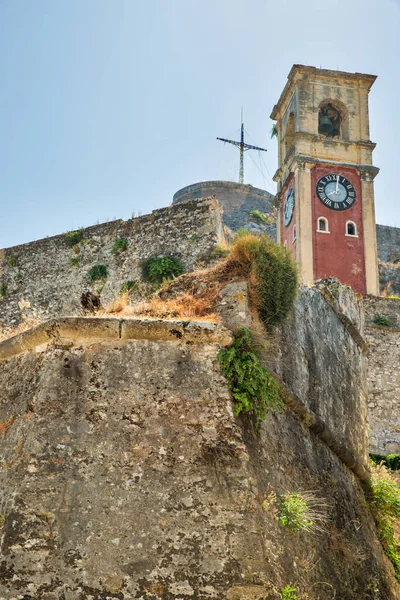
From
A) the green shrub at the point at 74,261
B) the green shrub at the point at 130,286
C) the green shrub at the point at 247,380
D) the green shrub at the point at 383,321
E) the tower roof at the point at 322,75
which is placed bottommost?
the green shrub at the point at 247,380

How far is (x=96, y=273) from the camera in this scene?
15328 mm

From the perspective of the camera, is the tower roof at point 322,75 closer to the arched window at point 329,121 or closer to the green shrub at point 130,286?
the arched window at point 329,121

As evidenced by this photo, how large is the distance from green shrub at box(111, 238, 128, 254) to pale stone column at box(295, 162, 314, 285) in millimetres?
18195

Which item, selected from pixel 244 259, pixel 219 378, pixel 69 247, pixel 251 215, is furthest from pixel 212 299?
pixel 251 215

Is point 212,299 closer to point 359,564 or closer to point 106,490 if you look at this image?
point 106,490

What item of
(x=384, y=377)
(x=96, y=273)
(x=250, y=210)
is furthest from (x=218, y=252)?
(x=250, y=210)

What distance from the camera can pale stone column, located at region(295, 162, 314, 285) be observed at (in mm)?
33719

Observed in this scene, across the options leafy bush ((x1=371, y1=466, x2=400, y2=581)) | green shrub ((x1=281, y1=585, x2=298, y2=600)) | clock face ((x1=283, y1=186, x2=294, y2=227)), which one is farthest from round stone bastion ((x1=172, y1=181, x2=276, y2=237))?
green shrub ((x1=281, y1=585, x2=298, y2=600))

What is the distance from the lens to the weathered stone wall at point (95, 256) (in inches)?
552

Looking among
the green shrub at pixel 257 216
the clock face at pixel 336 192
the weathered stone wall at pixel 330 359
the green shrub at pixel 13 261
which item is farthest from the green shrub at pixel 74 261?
the clock face at pixel 336 192

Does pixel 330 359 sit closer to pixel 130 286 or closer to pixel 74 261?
pixel 130 286

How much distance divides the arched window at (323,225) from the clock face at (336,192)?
83 centimetres

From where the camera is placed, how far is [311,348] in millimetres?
10195

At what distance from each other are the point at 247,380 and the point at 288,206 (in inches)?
1156
